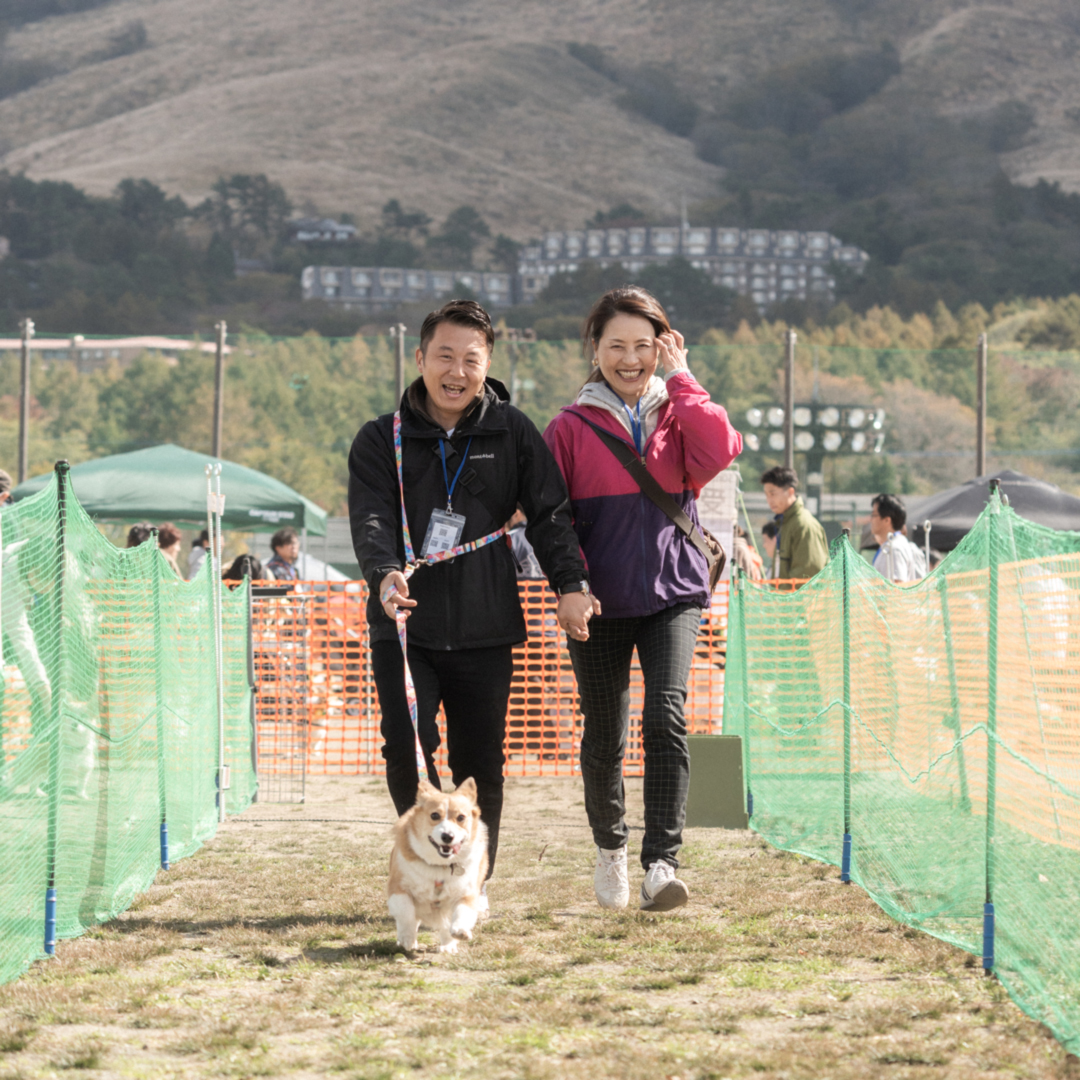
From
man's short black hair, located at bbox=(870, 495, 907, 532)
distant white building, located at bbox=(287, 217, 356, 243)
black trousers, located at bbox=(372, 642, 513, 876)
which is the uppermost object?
distant white building, located at bbox=(287, 217, 356, 243)

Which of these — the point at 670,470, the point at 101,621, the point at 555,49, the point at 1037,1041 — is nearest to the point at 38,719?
the point at 101,621

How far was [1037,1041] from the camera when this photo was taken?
313 centimetres

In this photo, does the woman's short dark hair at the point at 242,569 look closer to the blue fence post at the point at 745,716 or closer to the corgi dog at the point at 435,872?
the blue fence post at the point at 745,716

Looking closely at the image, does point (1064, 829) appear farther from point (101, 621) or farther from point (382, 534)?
point (101, 621)

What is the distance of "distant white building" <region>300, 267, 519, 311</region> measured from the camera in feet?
393

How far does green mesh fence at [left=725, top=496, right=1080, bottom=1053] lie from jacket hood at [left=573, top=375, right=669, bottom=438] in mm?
1019

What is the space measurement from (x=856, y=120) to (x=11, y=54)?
10701 cm

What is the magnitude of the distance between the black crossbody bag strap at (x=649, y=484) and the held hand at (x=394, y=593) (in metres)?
0.85

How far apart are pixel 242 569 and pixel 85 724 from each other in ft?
24.1

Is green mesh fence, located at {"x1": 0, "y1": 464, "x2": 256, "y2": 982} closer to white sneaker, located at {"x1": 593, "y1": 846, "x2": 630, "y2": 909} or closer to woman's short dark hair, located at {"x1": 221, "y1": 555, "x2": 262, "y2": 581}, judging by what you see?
white sneaker, located at {"x1": 593, "y1": 846, "x2": 630, "y2": 909}

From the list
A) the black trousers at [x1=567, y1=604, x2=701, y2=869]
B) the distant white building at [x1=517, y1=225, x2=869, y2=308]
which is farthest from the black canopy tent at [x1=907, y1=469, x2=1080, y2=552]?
the distant white building at [x1=517, y1=225, x2=869, y2=308]

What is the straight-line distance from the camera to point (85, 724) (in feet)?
14.6

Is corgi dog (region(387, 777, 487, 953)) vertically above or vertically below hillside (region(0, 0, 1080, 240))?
below

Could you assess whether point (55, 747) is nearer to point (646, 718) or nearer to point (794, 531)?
point (646, 718)
